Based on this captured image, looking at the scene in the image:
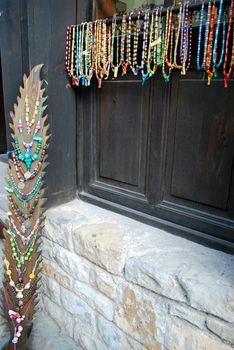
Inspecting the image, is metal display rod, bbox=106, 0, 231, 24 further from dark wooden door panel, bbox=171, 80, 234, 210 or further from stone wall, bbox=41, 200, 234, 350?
stone wall, bbox=41, 200, 234, 350

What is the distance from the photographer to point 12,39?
4.78 ft

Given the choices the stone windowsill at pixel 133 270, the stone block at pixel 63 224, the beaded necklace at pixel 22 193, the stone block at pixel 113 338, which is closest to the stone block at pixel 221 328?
the stone windowsill at pixel 133 270

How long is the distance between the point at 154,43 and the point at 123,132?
1.51ft

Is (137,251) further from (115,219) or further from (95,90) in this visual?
(95,90)

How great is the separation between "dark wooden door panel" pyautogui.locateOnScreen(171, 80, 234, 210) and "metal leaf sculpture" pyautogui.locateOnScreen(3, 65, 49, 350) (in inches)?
22.7

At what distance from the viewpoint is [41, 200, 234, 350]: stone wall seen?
95 cm

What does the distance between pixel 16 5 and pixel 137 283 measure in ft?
4.57

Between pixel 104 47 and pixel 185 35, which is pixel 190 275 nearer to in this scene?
pixel 185 35

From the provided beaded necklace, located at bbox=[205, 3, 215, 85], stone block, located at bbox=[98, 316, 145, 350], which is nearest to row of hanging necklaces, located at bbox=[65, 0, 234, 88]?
beaded necklace, located at bbox=[205, 3, 215, 85]

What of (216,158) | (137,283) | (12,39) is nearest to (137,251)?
(137,283)

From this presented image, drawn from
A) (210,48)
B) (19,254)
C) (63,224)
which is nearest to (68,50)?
(210,48)

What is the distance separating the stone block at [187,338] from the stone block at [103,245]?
11.3 inches

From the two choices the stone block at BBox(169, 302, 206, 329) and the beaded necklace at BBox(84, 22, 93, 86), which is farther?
the beaded necklace at BBox(84, 22, 93, 86)

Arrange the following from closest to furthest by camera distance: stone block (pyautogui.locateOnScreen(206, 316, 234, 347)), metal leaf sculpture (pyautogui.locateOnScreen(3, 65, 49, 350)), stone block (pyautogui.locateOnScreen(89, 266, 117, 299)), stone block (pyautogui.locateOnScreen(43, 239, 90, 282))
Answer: stone block (pyautogui.locateOnScreen(206, 316, 234, 347))
metal leaf sculpture (pyautogui.locateOnScreen(3, 65, 49, 350))
stone block (pyautogui.locateOnScreen(89, 266, 117, 299))
stone block (pyautogui.locateOnScreen(43, 239, 90, 282))
